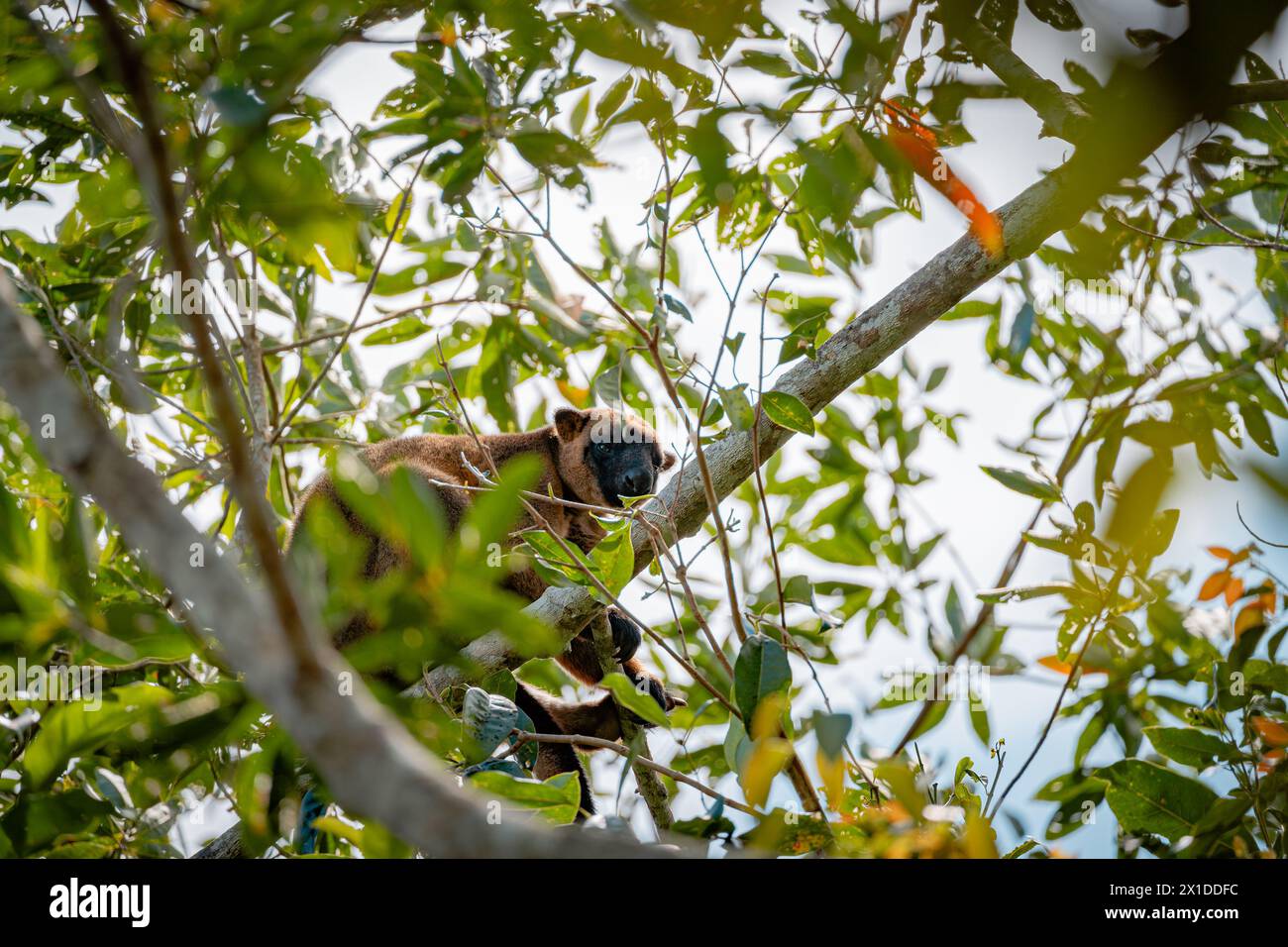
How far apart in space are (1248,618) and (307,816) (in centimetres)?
422

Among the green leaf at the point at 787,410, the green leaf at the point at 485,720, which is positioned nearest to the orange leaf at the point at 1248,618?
the green leaf at the point at 787,410

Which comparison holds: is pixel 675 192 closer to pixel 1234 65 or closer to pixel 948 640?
pixel 948 640

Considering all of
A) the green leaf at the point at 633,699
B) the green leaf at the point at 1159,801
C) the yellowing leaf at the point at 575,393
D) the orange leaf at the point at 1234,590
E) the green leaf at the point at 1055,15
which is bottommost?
the green leaf at the point at 1159,801

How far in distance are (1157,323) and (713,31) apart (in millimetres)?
4228

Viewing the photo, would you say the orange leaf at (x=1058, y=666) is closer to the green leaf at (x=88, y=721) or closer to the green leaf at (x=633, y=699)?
the green leaf at (x=633, y=699)

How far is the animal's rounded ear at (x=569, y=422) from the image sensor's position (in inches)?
309

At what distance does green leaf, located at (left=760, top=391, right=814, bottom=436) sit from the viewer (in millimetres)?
3641

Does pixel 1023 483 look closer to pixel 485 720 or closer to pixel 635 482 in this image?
pixel 485 720

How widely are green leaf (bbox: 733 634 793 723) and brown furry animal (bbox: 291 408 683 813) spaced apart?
256cm

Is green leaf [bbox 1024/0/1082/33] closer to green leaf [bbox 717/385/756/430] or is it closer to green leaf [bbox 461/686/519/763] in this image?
green leaf [bbox 717/385/756/430]

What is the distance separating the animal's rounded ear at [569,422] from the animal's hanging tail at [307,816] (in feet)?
16.3

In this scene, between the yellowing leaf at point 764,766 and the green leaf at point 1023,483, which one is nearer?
the yellowing leaf at point 764,766

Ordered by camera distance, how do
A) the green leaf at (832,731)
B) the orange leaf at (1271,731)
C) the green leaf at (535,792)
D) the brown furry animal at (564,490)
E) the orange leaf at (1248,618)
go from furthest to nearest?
the brown furry animal at (564,490)
the orange leaf at (1248,618)
the orange leaf at (1271,731)
the green leaf at (535,792)
the green leaf at (832,731)
